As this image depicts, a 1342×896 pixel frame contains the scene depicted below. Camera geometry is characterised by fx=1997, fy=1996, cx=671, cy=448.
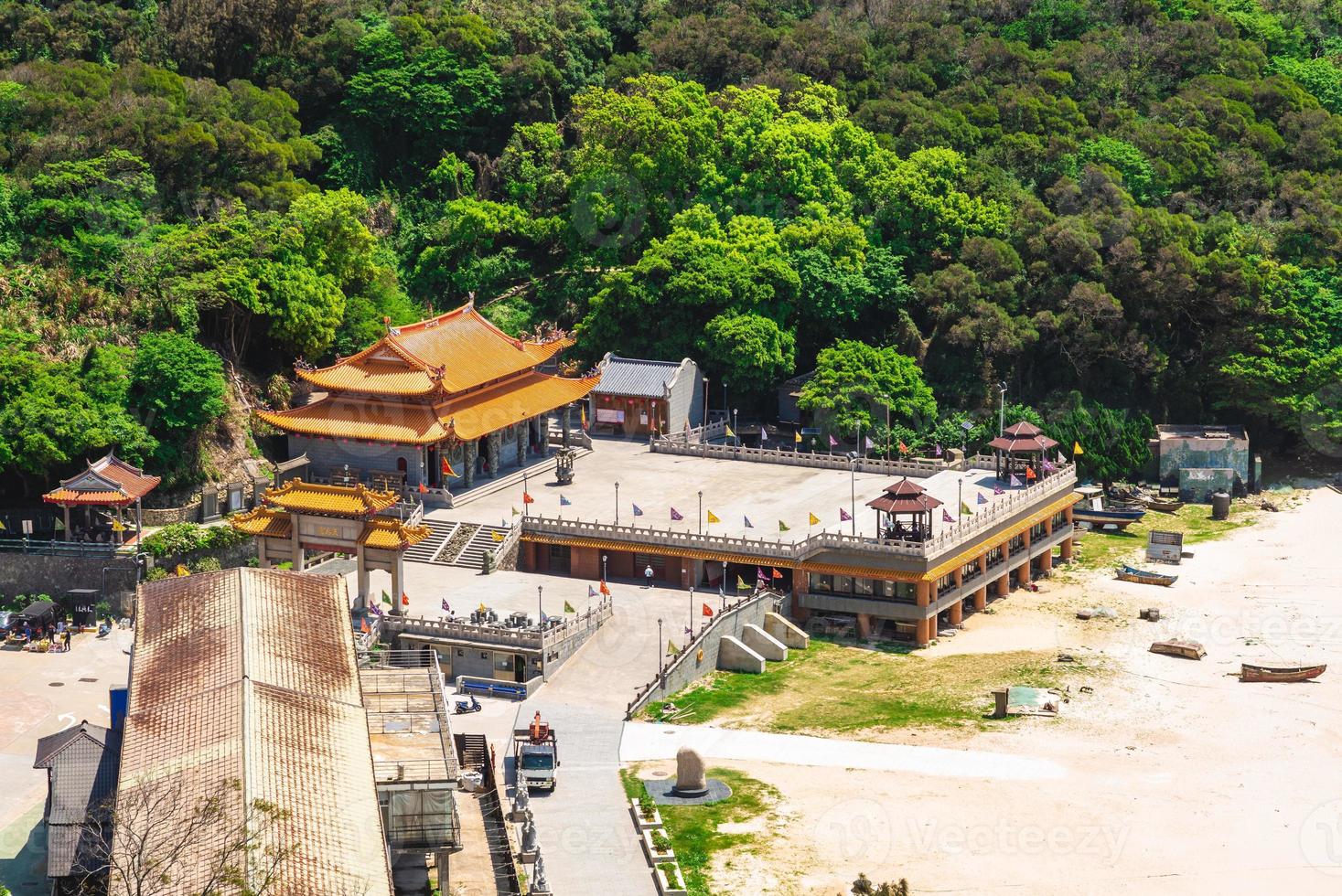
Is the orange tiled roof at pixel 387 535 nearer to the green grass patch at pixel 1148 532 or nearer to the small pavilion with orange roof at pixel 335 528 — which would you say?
the small pavilion with orange roof at pixel 335 528

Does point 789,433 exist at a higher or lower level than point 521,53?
lower

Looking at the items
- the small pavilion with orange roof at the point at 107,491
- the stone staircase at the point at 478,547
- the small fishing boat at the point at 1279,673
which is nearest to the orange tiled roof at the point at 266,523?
the small pavilion with orange roof at the point at 107,491

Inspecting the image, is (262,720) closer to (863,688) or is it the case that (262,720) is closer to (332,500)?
(332,500)

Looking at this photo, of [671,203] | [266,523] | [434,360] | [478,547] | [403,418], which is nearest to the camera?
[266,523]

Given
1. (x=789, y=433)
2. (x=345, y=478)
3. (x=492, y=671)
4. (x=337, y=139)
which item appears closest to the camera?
(x=492, y=671)

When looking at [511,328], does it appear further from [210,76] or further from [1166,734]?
[1166,734]

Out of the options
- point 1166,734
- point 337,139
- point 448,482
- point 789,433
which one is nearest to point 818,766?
point 1166,734

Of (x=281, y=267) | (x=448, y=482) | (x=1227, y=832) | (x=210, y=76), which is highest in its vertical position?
(x=210, y=76)

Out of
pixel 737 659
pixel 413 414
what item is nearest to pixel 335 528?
pixel 413 414
